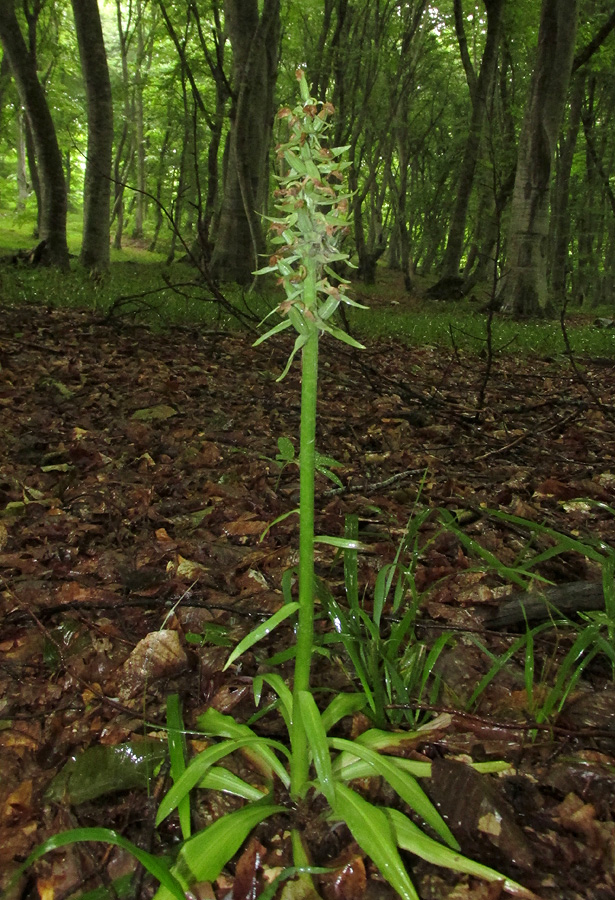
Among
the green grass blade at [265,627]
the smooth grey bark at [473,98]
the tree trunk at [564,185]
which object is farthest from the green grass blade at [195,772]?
the tree trunk at [564,185]

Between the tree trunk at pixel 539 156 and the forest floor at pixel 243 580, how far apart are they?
7629 millimetres

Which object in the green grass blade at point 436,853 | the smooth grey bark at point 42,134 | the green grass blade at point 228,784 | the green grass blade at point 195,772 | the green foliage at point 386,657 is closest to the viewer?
the green grass blade at point 436,853

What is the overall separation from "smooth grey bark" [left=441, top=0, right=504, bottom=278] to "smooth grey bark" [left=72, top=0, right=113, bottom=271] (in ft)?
29.2

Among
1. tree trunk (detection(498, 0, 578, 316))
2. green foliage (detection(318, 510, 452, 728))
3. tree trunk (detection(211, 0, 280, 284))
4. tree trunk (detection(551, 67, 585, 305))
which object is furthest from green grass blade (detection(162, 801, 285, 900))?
tree trunk (detection(551, 67, 585, 305))

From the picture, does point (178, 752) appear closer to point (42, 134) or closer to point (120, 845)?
point (120, 845)

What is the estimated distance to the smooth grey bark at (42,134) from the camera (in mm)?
10875

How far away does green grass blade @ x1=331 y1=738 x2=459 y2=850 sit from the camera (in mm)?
1276

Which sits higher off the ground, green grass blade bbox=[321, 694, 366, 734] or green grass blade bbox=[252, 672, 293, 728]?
green grass blade bbox=[252, 672, 293, 728]

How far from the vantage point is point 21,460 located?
11.1 feet

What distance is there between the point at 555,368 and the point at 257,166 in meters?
7.58

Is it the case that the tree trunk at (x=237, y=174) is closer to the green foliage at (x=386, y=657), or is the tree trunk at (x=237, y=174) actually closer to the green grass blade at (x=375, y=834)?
the green foliage at (x=386, y=657)

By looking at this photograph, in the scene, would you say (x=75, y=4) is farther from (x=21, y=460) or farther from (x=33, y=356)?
(x=21, y=460)

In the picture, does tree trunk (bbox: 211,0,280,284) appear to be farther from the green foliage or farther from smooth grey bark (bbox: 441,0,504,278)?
the green foliage

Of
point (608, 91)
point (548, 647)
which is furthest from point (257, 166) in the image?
point (608, 91)
